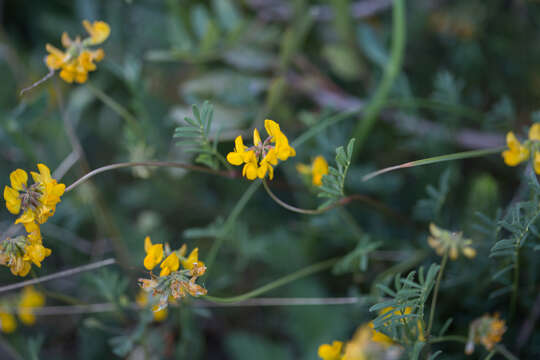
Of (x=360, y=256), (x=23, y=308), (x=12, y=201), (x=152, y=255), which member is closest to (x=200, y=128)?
(x=152, y=255)

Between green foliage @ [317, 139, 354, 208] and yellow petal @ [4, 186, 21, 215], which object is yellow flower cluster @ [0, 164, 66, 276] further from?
green foliage @ [317, 139, 354, 208]

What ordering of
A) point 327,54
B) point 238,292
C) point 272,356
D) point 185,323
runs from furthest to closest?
point 327,54, point 238,292, point 272,356, point 185,323

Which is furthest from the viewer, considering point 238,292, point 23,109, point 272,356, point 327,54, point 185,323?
point 327,54

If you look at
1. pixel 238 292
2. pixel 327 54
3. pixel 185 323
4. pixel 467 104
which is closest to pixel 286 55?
pixel 327 54

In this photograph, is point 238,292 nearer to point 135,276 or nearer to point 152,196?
point 135,276

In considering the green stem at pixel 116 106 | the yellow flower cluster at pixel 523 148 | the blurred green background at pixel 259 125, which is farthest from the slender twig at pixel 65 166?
the yellow flower cluster at pixel 523 148

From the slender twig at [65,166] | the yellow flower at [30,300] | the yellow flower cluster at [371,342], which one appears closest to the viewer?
the yellow flower cluster at [371,342]

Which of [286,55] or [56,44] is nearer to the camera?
[286,55]

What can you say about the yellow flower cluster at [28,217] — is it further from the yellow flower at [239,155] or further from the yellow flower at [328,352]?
the yellow flower at [328,352]
